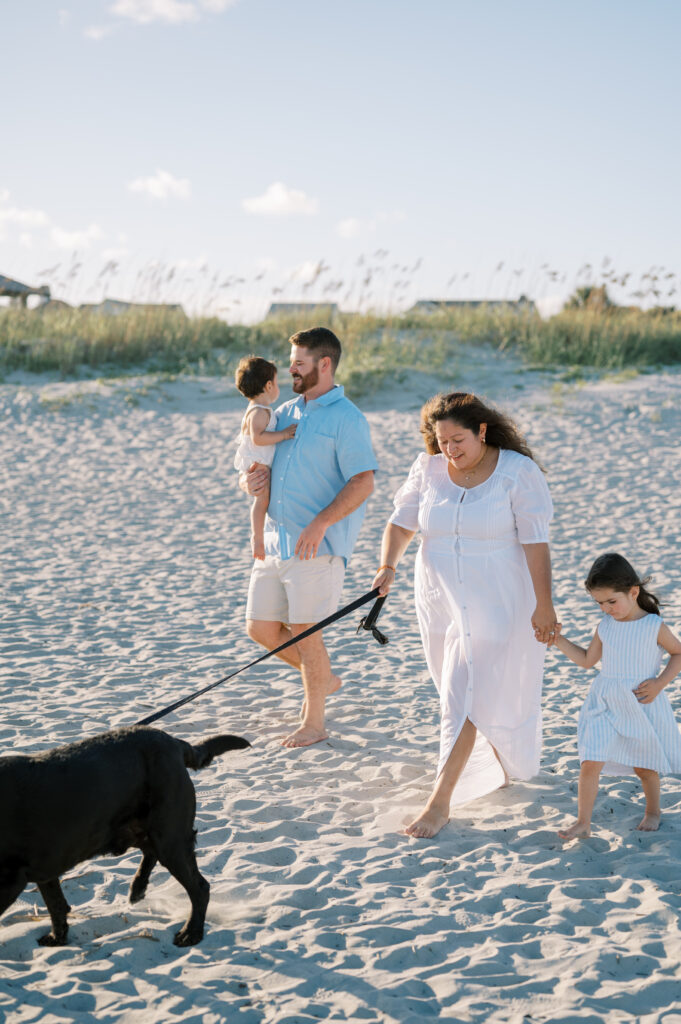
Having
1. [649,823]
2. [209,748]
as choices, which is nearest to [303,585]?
[209,748]

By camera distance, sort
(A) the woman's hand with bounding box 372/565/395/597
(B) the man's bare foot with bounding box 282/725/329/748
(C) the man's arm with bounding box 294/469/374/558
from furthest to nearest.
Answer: (B) the man's bare foot with bounding box 282/725/329/748, (C) the man's arm with bounding box 294/469/374/558, (A) the woman's hand with bounding box 372/565/395/597

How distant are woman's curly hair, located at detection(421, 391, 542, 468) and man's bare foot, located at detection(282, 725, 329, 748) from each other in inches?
74.4

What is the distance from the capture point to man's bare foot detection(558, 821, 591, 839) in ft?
13.7

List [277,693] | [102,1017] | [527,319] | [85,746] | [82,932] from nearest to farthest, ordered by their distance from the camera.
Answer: [102,1017], [85,746], [82,932], [277,693], [527,319]

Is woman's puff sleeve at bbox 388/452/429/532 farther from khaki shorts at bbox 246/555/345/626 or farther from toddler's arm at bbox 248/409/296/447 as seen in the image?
toddler's arm at bbox 248/409/296/447

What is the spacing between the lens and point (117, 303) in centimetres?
2080

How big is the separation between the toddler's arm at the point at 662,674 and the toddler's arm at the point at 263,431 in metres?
2.18

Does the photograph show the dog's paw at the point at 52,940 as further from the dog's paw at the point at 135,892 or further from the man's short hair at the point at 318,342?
the man's short hair at the point at 318,342

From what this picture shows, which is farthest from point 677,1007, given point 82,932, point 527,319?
point 527,319

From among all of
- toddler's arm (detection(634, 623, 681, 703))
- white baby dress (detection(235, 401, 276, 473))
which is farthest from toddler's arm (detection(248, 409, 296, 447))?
toddler's arm (detection(634, 623, 681, 703))

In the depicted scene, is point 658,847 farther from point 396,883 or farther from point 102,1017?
point 102,1017

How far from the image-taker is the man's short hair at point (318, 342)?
5152 millimetres

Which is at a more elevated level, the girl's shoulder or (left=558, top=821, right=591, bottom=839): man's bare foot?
the girl's shoulder

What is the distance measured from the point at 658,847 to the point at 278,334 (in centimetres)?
1697
